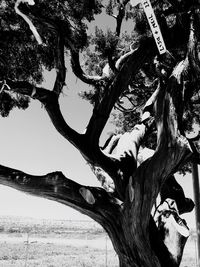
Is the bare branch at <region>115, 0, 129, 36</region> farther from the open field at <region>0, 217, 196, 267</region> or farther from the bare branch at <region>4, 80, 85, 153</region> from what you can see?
the open field at <region>0, 217, 196, 267</region>

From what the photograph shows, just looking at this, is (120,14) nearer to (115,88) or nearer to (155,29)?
(115,88)

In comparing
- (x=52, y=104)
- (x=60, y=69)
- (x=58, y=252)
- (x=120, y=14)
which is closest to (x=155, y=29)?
(x=60, y=69)

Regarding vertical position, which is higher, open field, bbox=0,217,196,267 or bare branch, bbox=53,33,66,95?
bare branch, bbox=53,33,66,95

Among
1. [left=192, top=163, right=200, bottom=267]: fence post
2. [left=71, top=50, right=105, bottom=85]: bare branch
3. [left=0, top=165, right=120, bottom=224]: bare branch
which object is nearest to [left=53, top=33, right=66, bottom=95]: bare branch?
[left=71, top=50, right=105, bottom=85]: bare branch

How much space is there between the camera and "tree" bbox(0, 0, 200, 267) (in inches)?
230

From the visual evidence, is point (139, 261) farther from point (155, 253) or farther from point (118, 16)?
point (118, 16)

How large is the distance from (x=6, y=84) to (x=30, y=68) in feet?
5.35

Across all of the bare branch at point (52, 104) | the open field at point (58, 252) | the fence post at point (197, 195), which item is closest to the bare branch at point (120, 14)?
the bare branch at point (52, 104)

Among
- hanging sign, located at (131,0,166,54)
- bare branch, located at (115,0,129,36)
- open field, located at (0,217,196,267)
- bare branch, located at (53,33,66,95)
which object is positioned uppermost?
bare branch, located at (115,0,129,36)

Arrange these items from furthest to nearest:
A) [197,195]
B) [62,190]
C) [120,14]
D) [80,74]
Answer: [197,195] → [120,14] → [80,74] → [62,190]

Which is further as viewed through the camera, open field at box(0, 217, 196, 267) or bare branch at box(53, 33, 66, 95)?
open field at box(0, 217, 196, 267)

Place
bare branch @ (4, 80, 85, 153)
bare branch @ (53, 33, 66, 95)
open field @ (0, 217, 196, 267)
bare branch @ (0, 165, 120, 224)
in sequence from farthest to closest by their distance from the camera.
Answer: open field @ (0, 217, 196, 267), bare branch @ (53, 33, 66, 95), bare branch @ (4, 80, 85, 153), bare branch @ (0, 165, 120, 224)

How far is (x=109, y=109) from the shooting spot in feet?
23.0

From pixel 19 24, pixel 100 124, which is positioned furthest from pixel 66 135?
pixel 19 24
